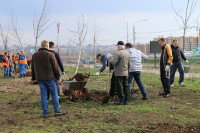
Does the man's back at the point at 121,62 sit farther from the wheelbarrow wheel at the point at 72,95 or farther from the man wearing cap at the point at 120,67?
the wheelbarrow wheel at the point at 72,95

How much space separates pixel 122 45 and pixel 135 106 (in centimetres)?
173

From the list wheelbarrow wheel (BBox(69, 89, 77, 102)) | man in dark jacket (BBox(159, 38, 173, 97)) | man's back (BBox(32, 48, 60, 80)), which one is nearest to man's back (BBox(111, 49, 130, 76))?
wheelbarrow wheel (BBox(69, 89, 77, 102))

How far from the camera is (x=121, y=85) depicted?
20.1 ft

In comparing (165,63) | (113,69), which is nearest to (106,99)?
(113,69)

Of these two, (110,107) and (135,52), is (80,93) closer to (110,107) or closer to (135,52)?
(110,107)

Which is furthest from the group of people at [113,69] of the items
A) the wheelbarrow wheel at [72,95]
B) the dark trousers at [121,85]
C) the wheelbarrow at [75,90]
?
the wheelbarrow wheel at [72,95]

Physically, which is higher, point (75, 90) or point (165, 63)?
point (165, 63)

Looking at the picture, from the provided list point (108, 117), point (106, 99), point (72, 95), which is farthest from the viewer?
point (72, 95)

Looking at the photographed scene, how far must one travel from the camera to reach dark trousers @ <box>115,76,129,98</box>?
612cm

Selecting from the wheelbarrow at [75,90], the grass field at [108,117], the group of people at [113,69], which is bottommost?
the grass field at [108,117]

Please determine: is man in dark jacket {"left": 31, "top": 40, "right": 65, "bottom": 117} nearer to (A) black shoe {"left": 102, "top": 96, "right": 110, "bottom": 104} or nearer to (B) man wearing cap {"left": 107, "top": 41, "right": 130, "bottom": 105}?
(A) black shoe {"left": 102, "top": 96, "right": 110, "bottom": 104}

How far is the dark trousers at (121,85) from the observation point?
6.12m

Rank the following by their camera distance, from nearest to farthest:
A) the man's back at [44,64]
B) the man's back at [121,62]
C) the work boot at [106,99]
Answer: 1. the man's back at [44,64]
2. the man's back at [121,62]
3. the work boot at [106,99]

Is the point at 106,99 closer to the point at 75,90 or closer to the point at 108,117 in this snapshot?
the point at 75,90
